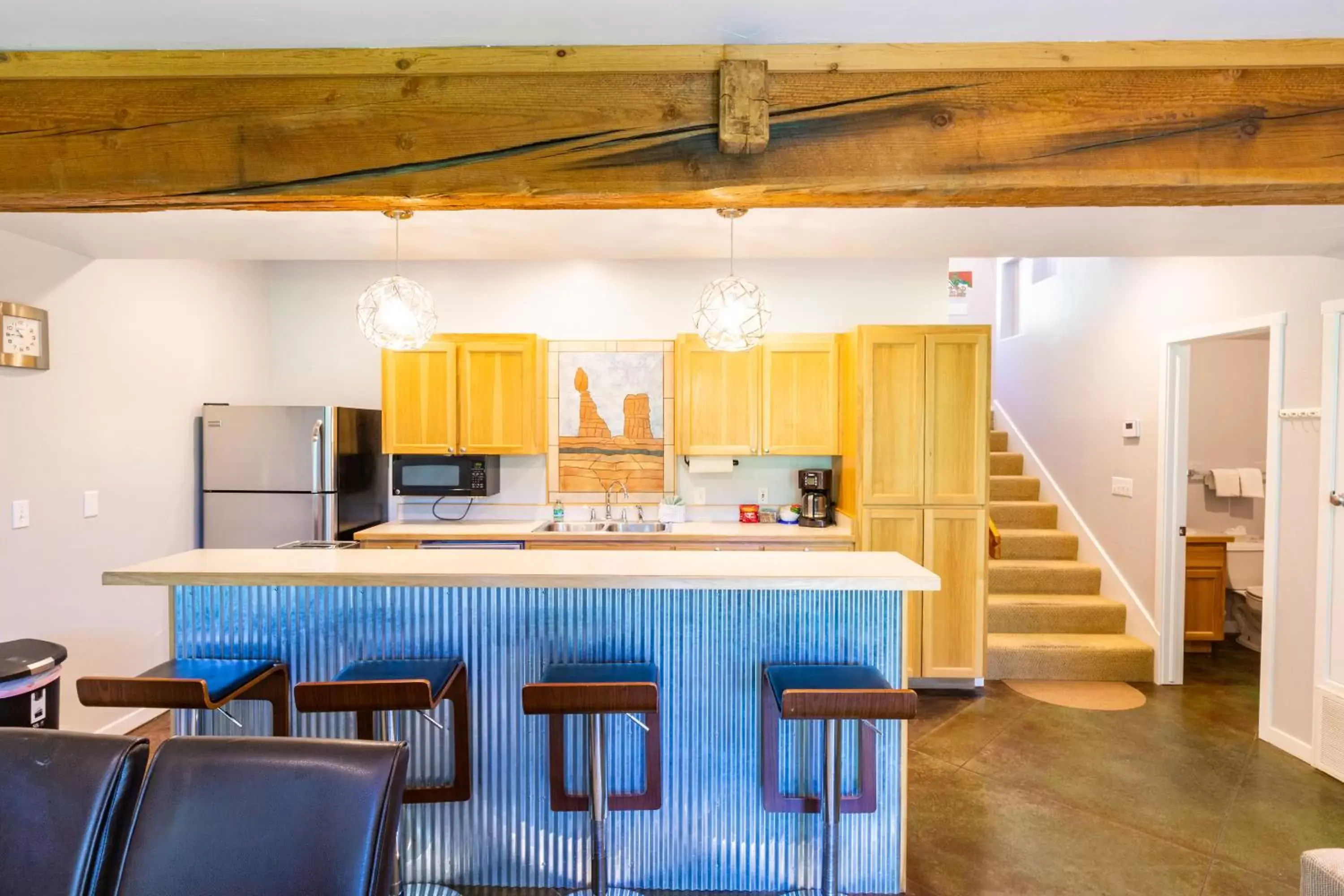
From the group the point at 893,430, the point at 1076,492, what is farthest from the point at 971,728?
the point at 1076,492

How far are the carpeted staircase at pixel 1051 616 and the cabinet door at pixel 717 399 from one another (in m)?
1.55

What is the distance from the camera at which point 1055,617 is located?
13.7 ft

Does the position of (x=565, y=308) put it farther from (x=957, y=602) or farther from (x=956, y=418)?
(x=957, y=602)

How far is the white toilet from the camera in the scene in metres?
4.48

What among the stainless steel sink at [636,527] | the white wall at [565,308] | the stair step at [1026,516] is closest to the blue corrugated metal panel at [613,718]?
the stainless steel sink at [636,527]

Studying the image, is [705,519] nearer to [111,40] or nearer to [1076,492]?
[1076,492]

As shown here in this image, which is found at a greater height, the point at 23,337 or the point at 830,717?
the point at 23,337

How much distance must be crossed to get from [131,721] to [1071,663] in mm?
5196

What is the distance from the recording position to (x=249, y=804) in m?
1.18

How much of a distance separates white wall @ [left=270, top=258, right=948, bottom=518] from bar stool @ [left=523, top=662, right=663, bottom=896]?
8.02 feet

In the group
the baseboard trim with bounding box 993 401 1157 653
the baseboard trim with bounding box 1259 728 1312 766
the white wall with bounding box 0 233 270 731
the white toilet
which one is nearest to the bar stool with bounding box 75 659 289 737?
the white wall with bounding box 0 233 270 731

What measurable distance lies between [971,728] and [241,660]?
326 centimetres

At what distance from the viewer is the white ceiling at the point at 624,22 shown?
4.91ft

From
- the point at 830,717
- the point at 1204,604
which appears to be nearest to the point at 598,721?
the point at 830,717
